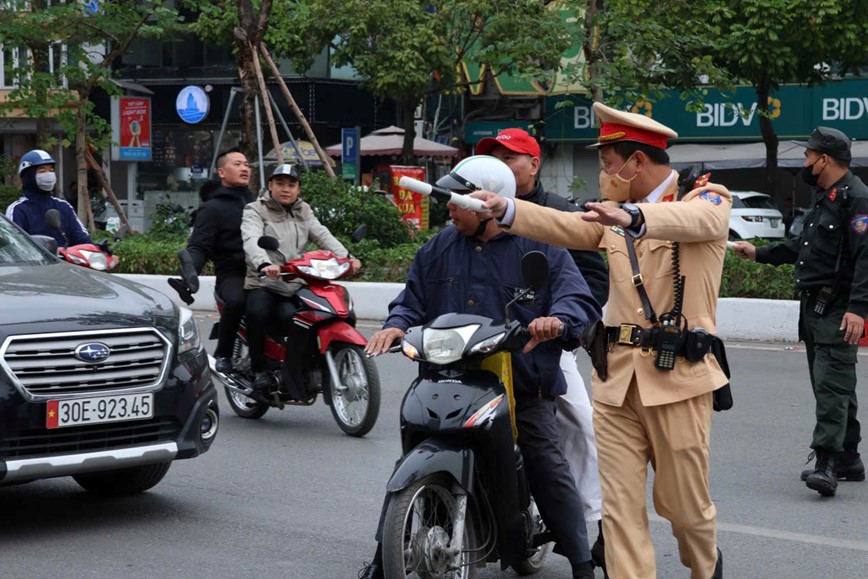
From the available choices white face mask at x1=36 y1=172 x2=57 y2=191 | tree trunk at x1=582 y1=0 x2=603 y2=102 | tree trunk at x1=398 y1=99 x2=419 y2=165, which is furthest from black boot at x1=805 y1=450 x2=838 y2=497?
tree trunk at x1=398 y1=99 x2=419 y2=165

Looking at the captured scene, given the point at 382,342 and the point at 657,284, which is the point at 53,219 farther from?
the point at 657,284

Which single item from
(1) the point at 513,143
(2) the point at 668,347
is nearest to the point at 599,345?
(2) the point at 668,347

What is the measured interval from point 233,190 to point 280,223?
1.73 ft

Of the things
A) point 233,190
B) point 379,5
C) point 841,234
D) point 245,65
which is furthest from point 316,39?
point 841,234

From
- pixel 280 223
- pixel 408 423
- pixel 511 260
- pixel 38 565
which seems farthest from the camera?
pixel 280 223

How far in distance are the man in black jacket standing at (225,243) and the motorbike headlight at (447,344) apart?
185 inches

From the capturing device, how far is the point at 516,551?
483cm

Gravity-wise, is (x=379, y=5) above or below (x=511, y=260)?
above

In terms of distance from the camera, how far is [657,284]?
454cm

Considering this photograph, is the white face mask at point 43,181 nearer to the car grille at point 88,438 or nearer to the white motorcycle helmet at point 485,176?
the car grille at point 88,438

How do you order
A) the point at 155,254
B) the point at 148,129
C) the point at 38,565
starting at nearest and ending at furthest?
the point at 38,565 → the point at 155,254 → the point at 148,129

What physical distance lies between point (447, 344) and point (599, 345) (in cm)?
50

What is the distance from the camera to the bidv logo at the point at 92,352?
237 inches

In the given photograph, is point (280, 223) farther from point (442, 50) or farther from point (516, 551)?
point (442, 50)
